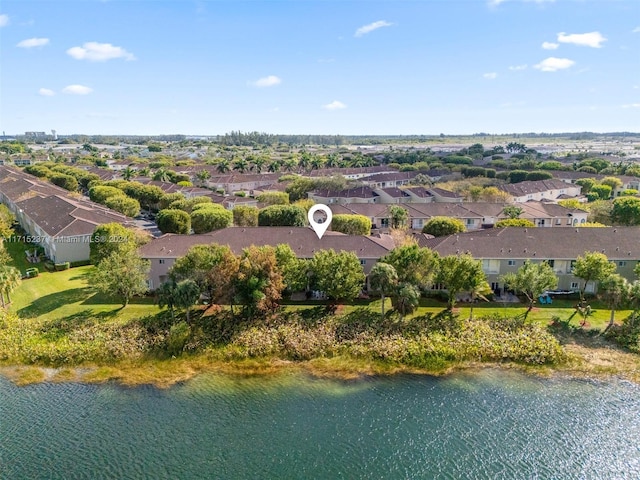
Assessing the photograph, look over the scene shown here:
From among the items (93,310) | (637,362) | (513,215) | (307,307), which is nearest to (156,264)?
(93,310)

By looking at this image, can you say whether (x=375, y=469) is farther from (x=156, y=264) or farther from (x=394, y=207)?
(x=394, y=207)

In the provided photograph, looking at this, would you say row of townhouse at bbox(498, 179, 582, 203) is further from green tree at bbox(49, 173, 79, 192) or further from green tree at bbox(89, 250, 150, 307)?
green tree at bbox(49, 173, 79, 192)

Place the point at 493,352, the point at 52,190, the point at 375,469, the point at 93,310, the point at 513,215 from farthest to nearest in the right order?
the point at 52,190
the point at 513,215
the point at 93,310
the point at 493,352
the point at 375,469

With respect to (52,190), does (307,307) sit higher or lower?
lower

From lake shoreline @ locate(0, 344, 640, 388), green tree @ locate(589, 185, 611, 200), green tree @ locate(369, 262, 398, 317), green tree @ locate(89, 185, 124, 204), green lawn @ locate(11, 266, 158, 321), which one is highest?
green tree @ locate(89, 185, 124, 204)

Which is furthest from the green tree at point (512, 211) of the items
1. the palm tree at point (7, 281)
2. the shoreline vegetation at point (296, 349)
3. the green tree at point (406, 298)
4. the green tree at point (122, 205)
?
the palm tree at point (7, 281)

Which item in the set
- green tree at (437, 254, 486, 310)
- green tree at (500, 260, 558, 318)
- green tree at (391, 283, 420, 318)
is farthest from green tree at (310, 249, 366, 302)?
green tree at (500, 260, 558, 318)
